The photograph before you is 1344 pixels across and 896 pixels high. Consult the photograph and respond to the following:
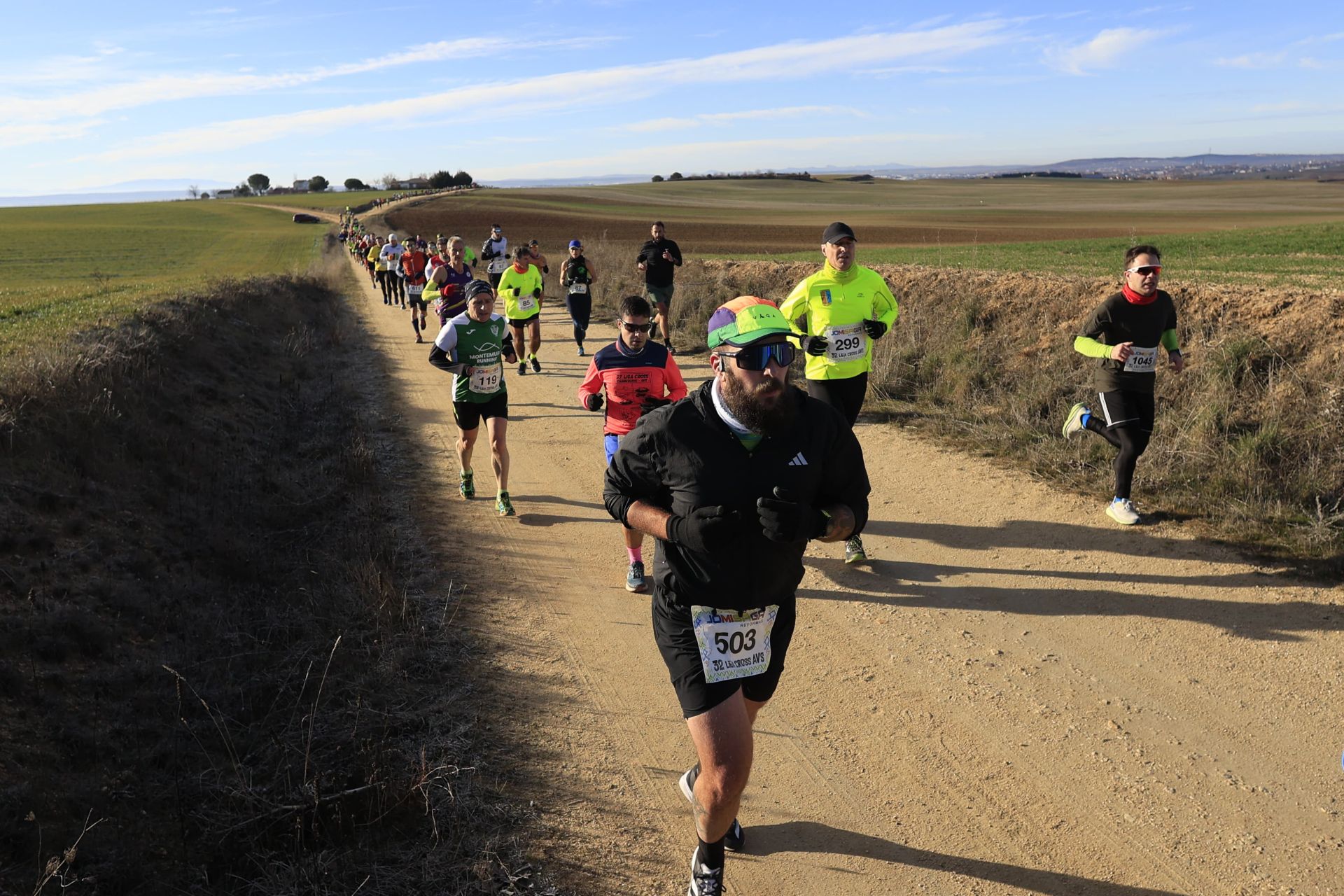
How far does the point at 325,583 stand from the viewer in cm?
651

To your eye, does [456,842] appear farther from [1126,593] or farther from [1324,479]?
[1324,479]

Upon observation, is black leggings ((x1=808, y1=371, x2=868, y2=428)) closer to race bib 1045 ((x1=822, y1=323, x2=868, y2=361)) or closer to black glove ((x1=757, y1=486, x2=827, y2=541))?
race bib 1045 ((x1=822, y1=323, x2=868, y2=361))

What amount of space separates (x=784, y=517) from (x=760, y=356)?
611 mm

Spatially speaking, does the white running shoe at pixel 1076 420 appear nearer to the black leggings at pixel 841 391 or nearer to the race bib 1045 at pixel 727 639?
the black leggings at pixel 841 391

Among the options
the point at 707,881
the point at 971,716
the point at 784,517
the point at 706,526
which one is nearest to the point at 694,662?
the point at 706,526

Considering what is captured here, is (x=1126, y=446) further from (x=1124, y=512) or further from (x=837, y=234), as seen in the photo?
(x=837, y=234)

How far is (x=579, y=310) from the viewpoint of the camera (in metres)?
16.3

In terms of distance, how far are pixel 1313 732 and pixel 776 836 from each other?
9.24 feet

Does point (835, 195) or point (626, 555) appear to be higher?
point (835, 195)

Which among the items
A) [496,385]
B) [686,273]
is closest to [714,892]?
[496,385]

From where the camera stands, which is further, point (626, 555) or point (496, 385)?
point (496, 385)

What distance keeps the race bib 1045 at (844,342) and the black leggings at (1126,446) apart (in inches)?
85.7

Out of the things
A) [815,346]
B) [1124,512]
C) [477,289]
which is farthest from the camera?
[477,289]

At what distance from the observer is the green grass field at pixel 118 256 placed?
1471 cm
